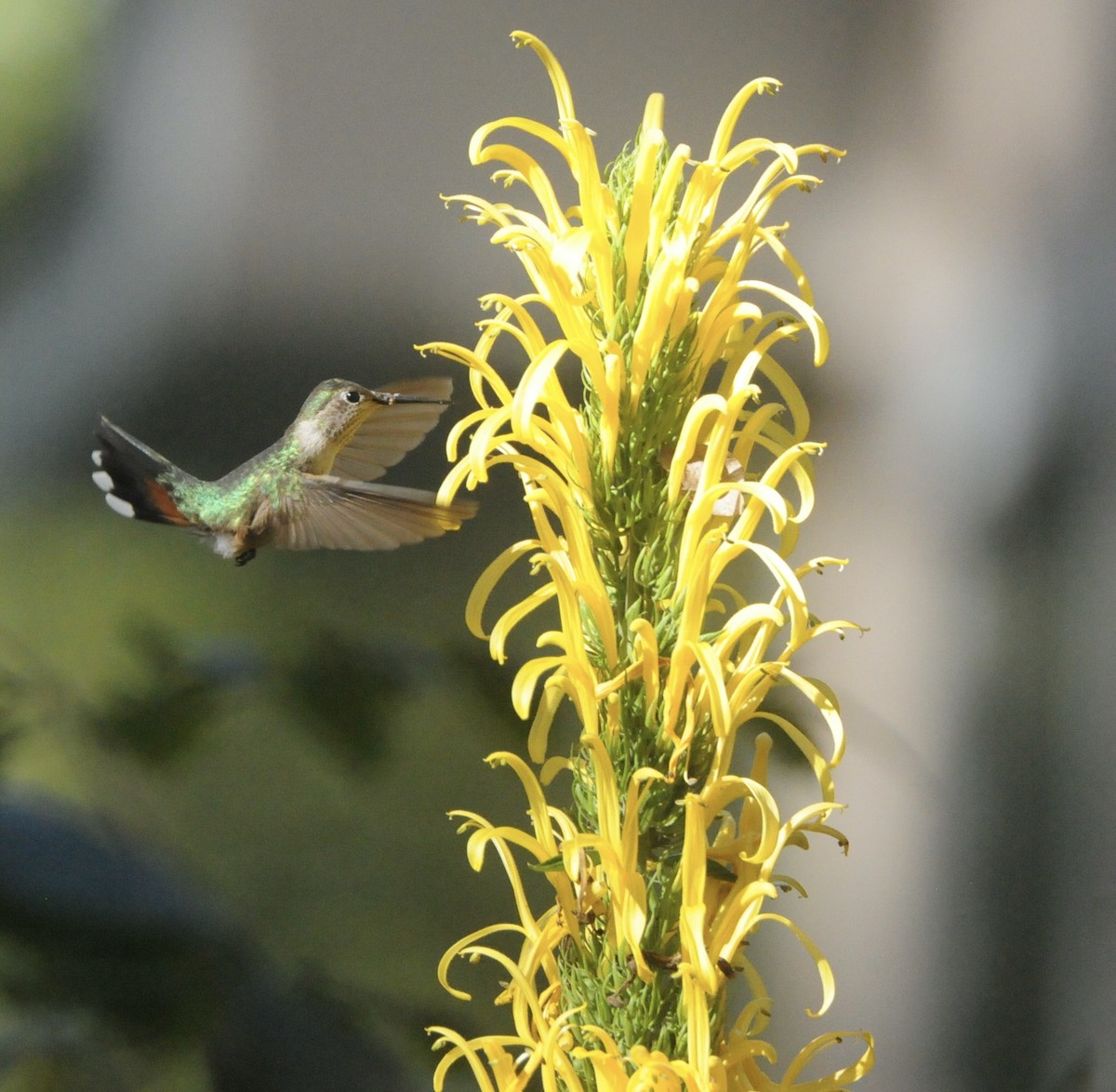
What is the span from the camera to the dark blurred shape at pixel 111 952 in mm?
1631

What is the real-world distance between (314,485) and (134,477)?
305 mm

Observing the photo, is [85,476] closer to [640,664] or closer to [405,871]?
[405,871]

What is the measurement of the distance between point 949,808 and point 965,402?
0.64 metres

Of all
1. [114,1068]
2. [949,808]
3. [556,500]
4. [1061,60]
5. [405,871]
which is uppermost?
[1061,60]

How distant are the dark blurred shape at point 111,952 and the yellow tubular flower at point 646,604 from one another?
2.05 feet

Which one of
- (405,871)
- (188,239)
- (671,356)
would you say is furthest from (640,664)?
(188,239)

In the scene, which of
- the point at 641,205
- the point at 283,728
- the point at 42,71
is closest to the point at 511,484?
the point at 283,728

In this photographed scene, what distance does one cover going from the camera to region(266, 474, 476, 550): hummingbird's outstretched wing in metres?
1.39

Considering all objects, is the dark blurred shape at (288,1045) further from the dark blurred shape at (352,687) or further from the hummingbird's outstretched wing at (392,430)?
the hummingbird's outstretched wing at (392,430)

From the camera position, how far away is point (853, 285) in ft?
5.56

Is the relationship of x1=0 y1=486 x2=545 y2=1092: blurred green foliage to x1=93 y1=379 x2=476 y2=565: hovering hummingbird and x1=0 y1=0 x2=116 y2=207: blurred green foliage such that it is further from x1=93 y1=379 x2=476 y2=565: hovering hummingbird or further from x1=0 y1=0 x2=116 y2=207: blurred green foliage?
x1=0 y1=0 x2=116 y2=207: blurred green foliage

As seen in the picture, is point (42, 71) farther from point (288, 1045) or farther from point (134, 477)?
point (288, 1045)

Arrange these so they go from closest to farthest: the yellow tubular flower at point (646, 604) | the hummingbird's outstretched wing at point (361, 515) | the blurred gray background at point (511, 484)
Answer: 1. the yellow tubular flower at point (646, 604)
2. the hummingbird's outstretched wing at point (361, 515)
3. the blurred gray background at point (511, 484)

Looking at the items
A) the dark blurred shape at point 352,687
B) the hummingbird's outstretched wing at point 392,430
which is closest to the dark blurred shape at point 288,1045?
the dark blurred shape at point 352,687
